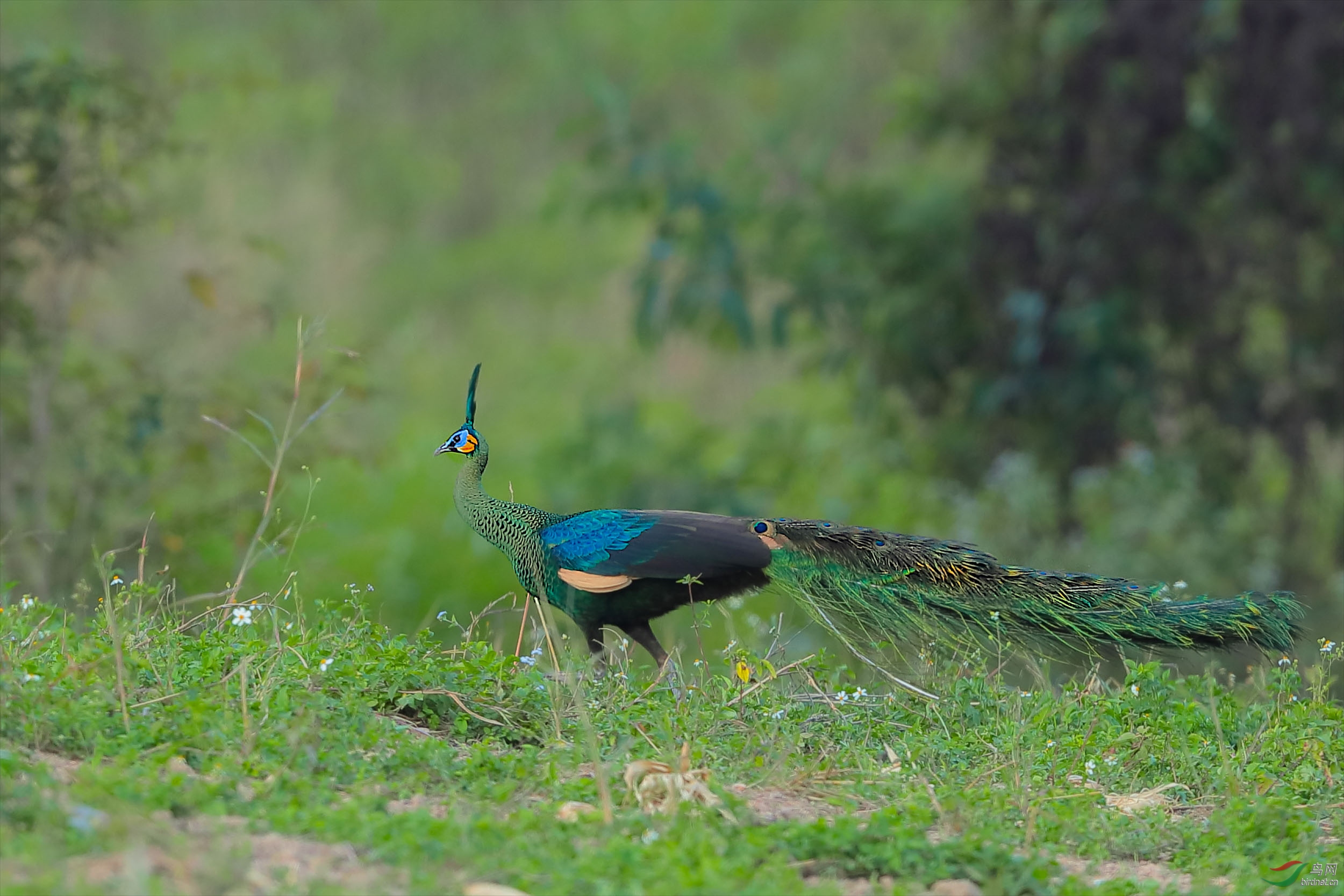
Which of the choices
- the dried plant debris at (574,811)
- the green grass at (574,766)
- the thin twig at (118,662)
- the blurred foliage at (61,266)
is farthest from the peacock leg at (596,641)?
the blurred foliage at (61,266)

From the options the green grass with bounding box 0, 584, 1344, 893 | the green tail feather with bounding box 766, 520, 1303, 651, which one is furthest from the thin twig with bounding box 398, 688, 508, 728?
the green tail feather with bounding box 766, 520, 1303, 651

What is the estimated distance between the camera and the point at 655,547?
444cm

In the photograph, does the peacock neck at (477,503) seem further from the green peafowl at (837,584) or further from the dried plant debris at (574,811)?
the dried plant debris at (574,811)

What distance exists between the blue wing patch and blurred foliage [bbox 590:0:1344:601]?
5.16 meters

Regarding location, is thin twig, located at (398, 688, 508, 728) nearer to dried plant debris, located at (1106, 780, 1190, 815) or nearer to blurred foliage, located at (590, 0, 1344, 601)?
dried plant debris, located at (1106, 780, 1190, 815)

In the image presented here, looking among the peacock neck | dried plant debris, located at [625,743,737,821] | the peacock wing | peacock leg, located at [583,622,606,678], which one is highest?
the peacock neck

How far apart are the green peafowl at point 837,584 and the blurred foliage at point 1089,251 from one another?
4877 mm

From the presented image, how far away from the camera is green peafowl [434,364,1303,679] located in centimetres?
445

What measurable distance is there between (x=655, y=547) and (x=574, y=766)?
3.24 feet

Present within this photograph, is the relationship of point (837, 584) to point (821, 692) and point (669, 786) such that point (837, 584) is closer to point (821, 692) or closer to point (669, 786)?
point (821, 692)

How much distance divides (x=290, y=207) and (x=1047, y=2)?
32.5 ft

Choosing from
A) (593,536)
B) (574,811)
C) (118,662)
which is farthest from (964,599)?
(118,662)

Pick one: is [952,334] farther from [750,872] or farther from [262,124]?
[262,124]

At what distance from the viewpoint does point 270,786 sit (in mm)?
3285
